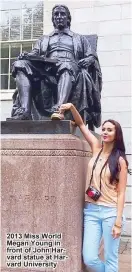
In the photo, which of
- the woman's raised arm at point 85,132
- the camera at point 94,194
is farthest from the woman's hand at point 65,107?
the camera at point 94,194

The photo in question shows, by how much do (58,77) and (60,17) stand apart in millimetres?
945

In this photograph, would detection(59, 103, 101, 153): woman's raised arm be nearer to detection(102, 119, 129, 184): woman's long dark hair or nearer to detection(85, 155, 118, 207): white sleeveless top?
detection(102, 119, 129, 184): woman's long dark hair

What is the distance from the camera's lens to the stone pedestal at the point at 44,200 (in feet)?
12.9

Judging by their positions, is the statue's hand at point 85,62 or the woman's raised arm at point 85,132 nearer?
the woman's raised arm at point 85,132

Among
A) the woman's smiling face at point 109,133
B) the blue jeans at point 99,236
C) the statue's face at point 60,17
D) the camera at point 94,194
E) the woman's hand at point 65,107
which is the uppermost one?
the statue's face at point 60,17

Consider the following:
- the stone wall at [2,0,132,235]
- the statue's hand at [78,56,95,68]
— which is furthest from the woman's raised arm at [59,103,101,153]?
the stone wall at [2,0,132,235]

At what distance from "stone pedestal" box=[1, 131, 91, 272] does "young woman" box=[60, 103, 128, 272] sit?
21 centimetres

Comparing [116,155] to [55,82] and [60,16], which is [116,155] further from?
[60,16]

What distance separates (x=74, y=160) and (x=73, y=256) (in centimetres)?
83

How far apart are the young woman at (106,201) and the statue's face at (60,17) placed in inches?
81.9

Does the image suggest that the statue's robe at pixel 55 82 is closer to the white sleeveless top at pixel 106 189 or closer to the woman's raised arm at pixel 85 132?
the woman's raised arm at pixel 85 132

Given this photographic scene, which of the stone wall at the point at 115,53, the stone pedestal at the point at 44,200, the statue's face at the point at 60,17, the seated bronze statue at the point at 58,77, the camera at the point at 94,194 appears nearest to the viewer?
the camera at the point at 94,194

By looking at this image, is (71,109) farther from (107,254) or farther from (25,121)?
(107,254)

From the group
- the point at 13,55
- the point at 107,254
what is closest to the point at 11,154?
the point at 107,254
